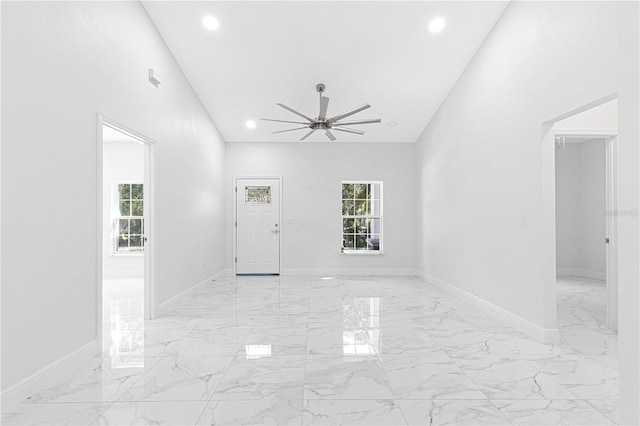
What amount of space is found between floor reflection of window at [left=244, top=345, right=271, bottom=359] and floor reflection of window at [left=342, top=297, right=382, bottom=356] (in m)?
0.65

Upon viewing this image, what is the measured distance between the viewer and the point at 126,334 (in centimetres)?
362

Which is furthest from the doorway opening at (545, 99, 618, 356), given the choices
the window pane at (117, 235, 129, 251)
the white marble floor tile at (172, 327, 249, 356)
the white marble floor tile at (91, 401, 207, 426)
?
the window pane at (117, 235, 129, 251)

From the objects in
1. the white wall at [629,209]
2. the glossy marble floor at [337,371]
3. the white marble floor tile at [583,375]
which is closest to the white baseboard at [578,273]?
the glossy marble floor at [337,371]

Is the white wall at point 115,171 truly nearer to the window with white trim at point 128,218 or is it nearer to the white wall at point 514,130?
the window with white trim at point 128,218

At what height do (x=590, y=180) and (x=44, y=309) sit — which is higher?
(x=590, y=180)

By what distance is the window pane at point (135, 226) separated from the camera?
25.4 feet

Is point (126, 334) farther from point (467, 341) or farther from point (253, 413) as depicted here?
point (467, 341)

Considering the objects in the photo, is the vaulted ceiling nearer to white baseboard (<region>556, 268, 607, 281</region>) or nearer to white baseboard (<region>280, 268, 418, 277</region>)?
white baseboard (<region>280, 268, 418, 277</region>)

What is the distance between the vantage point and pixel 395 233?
24.3 feet

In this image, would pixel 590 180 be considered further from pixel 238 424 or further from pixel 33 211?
pixel 33 211

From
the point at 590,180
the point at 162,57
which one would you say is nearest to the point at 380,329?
the point at 162,57

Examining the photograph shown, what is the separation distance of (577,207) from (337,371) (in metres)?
7.19

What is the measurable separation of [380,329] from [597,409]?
6.14ft

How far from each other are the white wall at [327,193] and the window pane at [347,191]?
9.1 inches
